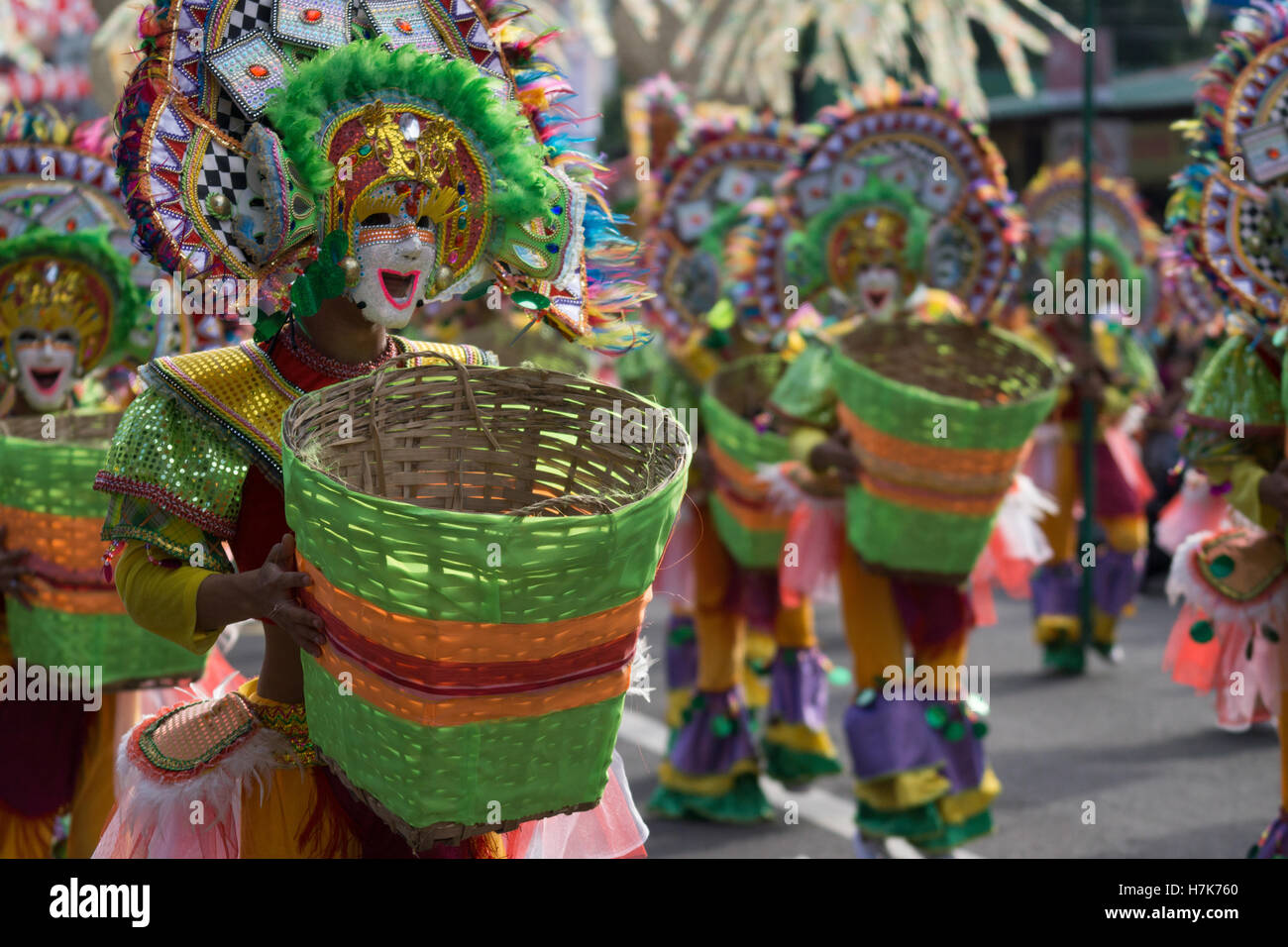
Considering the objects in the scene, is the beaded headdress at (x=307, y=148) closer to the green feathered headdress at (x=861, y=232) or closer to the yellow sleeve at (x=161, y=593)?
the yellow sleeve at (x=161, y=593)

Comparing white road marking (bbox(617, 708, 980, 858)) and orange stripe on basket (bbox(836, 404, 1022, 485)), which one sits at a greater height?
orange stripe on basket (bbox(836, 404, 1022, 485))

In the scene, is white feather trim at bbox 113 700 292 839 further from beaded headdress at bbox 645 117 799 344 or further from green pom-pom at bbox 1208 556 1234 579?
beaded headdress at bbox 645 117 799 344

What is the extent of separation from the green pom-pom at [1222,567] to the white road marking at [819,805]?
4.60 ft

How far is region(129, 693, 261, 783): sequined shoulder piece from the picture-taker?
2.55m

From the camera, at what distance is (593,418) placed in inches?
96.3

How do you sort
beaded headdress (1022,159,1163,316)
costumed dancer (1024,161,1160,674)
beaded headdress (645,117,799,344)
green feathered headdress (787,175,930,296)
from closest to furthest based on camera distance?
green feathered headdress (787,175,930,296) → beaded headdress (645,117,799,344) → costumed dancer (1024,161,1160,674) → beaded headdress (1022,159,1163,316)

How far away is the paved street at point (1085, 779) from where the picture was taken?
17.8ft

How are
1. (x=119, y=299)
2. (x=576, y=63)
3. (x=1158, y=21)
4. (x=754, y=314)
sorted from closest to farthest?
(x=119, y=299) < (x=754, y=314) < (x=576, y=63) < (x=1158, y=21)

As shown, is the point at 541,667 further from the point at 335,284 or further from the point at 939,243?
the point at 939,243

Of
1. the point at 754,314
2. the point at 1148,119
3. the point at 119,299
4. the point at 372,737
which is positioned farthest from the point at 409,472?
the point at 1148,119

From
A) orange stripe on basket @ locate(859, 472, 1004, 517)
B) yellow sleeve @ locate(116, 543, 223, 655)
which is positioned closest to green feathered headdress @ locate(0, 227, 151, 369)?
yellow sleeve @ locate(116, 543, 223, 655)

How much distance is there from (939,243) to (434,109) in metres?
2.99

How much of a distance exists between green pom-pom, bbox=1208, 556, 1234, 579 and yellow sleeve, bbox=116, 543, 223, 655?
9.17 ft
